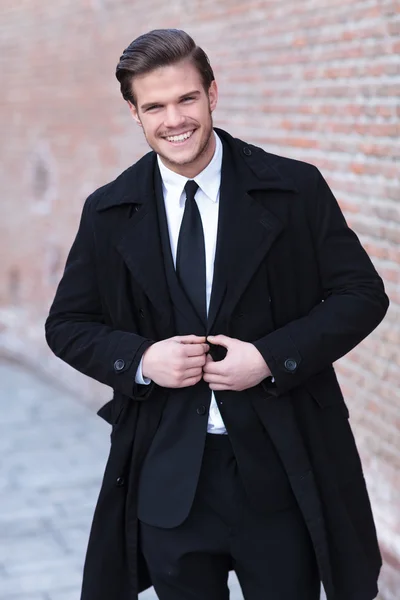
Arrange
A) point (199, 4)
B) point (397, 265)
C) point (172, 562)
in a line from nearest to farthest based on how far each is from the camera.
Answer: point (172, 562), point (397, 265), point (199, 4)

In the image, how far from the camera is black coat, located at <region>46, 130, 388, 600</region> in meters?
2.86

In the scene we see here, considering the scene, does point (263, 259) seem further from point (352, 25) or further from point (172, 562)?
point (352, 25)

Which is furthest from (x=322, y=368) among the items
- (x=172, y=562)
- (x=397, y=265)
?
(x=397, y=265)

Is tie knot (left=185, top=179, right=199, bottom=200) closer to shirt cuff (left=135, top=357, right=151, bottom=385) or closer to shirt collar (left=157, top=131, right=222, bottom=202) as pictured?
shirt collar (left=157, top=131, right=222, bottom=202)

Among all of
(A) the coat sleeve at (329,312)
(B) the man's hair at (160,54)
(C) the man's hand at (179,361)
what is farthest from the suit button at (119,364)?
(B) the man's hair at (160,54)

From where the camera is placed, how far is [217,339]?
2.79m

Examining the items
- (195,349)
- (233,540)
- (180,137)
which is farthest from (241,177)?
(233,540)

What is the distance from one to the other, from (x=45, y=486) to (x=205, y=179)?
4181 mm

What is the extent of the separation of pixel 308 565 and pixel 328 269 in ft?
2.68

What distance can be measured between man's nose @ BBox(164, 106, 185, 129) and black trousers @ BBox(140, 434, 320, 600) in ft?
2.71

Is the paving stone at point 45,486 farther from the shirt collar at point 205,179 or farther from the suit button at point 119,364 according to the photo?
the shirt collar at point 205,179

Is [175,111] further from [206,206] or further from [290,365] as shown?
[290,365]

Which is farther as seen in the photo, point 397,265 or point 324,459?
point 397,265

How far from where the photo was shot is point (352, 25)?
16.1 ft
